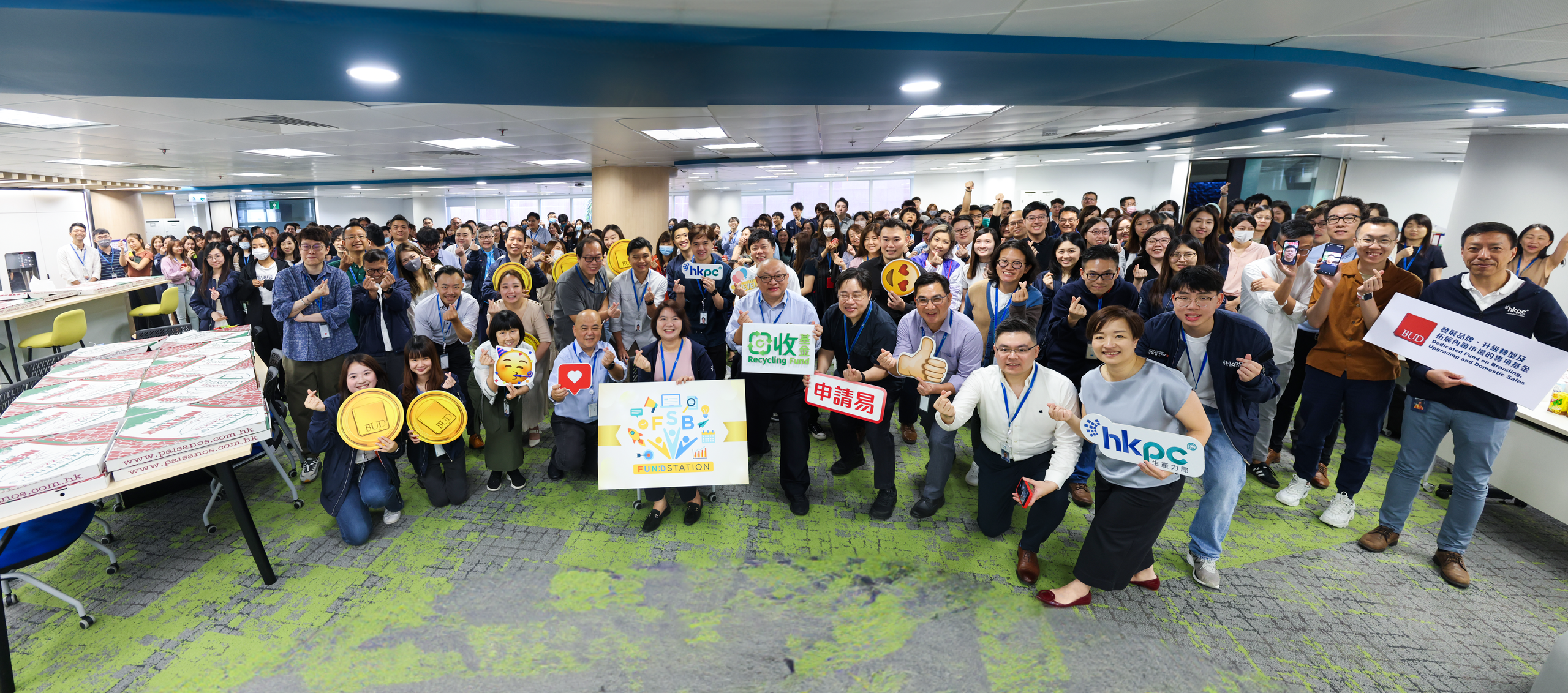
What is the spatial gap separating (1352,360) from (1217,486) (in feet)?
4.35

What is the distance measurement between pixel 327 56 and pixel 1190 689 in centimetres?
555

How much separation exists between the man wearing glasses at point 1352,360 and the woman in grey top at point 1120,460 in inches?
61.6

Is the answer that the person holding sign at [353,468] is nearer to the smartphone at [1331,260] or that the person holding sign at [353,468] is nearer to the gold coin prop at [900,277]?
the gold coin prop at [900,277]

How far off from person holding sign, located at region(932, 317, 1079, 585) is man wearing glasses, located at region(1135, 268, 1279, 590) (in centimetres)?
62

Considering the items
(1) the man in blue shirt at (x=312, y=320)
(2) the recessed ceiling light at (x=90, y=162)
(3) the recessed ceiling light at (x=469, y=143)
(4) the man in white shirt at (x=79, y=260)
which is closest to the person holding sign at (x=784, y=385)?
(1) the man in blue shirt at (x=312, y=320)

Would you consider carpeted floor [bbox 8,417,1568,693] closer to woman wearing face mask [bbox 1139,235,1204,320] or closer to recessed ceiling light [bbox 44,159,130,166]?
woman wearing face mask [bbox 1139,235,1204,320]

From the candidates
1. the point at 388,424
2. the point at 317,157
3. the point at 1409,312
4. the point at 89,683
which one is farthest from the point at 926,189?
the point at 89,683

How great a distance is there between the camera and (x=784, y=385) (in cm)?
388

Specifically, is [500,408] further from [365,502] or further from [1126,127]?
[1126,127]

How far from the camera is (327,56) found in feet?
11.7

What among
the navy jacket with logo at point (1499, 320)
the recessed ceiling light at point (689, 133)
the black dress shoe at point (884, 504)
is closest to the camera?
the navy jacket with logo at point (1499, 320)

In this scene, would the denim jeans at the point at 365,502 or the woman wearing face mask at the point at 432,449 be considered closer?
the denim jeans at the point at 365,502

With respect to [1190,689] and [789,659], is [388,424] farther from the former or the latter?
[1190,689]

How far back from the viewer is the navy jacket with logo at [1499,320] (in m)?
2.92
